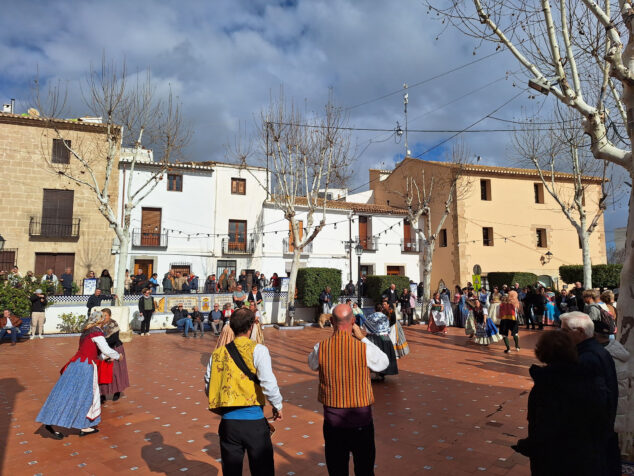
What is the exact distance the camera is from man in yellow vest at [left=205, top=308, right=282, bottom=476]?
274cm

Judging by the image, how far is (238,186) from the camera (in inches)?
1099

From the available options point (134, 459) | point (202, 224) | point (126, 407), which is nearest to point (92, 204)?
point (202, 224)

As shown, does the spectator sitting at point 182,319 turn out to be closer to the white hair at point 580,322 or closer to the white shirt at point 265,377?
the white shirt at point 265,377

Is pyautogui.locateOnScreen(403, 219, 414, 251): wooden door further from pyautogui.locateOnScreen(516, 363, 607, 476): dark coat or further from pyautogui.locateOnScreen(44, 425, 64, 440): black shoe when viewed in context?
pyautogui.locateOnScreen(516, 363, 607, 476): dark coat

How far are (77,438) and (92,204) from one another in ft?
71.5

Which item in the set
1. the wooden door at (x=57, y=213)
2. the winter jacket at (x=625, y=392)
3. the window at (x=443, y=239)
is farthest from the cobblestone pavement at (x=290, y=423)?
the window at (x=443, y=239)

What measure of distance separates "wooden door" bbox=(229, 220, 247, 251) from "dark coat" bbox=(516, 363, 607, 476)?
2563cm

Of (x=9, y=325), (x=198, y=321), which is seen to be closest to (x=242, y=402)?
(x=9, y=325)

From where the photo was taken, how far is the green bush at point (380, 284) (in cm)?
2141

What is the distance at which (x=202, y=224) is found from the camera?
26.6m

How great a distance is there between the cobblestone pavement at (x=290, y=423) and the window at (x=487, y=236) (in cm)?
2092

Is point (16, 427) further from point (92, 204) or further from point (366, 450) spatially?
point (92, 204)

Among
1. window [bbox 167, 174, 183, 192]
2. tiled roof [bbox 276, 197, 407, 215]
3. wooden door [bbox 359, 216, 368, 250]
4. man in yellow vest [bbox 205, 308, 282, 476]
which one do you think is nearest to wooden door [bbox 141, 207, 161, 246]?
window [bbox 167, 174, 183, 192]

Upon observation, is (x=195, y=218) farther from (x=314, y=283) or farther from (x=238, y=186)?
(x=314, y=283)
